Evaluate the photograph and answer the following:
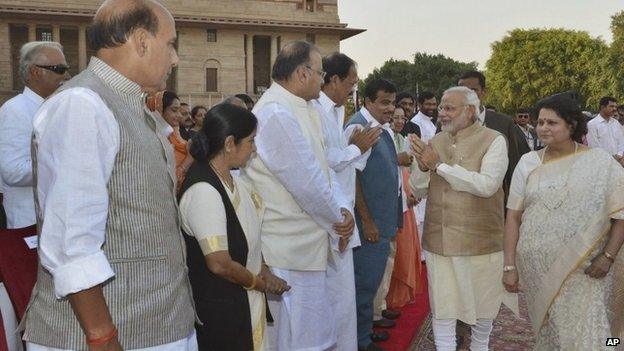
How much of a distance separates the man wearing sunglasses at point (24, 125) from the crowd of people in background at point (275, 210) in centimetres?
1

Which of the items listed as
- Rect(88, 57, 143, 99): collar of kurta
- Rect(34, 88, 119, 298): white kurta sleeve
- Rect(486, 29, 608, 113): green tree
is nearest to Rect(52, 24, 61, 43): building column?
Rect(486, 29, 608, 113): green tree

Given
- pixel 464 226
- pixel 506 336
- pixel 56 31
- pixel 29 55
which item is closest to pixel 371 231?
pixel 464 226

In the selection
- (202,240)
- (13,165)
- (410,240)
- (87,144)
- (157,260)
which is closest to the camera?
(87,144)

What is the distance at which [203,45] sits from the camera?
40.3 metres

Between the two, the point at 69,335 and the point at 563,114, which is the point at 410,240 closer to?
the point at 563,114

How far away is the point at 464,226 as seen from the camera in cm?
385

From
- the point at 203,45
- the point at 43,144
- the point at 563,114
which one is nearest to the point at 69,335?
the point at 43,144

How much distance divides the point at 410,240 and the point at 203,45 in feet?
121

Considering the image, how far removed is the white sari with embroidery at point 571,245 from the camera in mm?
3244

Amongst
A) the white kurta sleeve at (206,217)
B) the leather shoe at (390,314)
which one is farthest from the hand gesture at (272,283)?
the leather shoe at (390,314)

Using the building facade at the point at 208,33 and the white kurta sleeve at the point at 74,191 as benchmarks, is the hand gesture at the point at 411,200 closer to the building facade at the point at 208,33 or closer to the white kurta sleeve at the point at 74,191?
the white kurta sleeve at the point at 74,191

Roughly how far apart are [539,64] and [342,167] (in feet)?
160

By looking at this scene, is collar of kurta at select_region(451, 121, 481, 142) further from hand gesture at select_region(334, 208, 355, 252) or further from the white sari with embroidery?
hand gesture at select_region(334, 208, 355, 252)

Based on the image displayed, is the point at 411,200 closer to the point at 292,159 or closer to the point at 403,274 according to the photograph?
the point at 403,274
